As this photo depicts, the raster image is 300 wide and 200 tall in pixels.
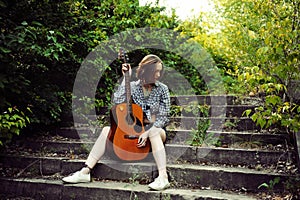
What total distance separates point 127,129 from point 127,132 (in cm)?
3

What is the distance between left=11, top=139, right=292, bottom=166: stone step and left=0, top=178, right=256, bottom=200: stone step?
0.49m

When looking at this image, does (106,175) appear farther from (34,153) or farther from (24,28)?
(24,28)

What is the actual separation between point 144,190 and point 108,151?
65 centimetres

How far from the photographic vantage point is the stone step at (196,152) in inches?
133

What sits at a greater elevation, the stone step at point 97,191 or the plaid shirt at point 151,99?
the plaid shirt at point 151,99

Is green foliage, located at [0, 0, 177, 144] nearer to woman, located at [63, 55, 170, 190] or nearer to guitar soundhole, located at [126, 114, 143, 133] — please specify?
woman, located at [63, 55, 170, 190]

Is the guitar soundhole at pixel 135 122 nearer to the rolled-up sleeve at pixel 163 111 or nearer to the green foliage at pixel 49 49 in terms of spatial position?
the rolled-up sleeve at pixel 163 111

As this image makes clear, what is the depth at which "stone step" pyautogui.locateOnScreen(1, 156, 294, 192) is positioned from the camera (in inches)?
121

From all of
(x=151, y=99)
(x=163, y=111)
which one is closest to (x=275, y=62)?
(x=163, y=111)

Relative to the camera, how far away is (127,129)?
346cm

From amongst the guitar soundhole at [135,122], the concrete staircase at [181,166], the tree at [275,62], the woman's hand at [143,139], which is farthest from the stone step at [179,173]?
the tree at [275,62]

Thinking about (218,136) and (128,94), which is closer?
(128,94)

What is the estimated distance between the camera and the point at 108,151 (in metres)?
3.59

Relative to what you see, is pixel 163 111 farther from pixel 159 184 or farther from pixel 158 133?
pixel 159 184
